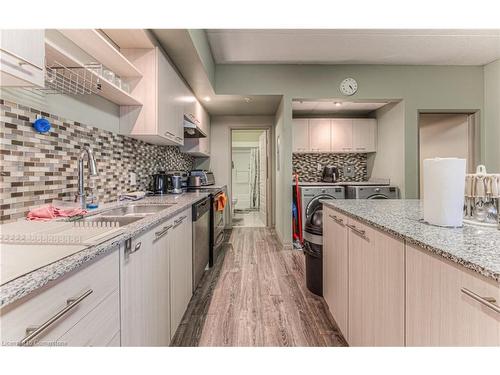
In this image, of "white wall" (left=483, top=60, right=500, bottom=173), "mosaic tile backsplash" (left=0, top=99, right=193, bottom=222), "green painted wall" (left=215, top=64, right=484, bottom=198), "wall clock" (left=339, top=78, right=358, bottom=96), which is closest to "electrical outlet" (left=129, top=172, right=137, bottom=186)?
"mosaic tile backsplash" (left=0, top=99, right=193, bottom=222)

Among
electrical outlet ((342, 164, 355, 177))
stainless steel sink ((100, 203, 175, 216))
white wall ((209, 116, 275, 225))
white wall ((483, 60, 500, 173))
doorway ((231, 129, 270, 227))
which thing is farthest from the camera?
doorway ((231, 129, 270, 227))

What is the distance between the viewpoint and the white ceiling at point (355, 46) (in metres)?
2.64

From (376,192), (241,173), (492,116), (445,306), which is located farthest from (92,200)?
(241,173)

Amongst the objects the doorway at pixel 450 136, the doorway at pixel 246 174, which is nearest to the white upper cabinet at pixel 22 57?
the doorway at pixel 450 136

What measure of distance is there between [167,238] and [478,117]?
472 centimetres

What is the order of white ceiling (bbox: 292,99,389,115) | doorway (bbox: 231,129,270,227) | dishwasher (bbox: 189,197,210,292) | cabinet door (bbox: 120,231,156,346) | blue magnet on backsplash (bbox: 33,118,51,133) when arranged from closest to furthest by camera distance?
cabinet door (bbox: 120,231,156,346)
blue magnet on backsplash (bbox: 33,118,51,133)
dishwasher (bbox: 189,197,210,292)
white ceiling (bbox: 292,99,389,115)
doorway (bbox: 231,129,270,227)

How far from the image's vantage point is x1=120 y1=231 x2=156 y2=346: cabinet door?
888 mm

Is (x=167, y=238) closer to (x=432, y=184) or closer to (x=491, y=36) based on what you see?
(x=432, y=184)

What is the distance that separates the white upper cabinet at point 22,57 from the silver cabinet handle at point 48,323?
2.39 feet

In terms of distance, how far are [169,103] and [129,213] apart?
109 centimetres

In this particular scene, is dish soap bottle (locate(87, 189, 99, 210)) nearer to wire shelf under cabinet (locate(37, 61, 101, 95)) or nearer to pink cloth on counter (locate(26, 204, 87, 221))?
pink cloth on counter (locate(26, 204, 87, 221))

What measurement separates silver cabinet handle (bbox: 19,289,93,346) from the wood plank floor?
3.50 ft

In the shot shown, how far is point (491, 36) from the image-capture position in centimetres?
277
